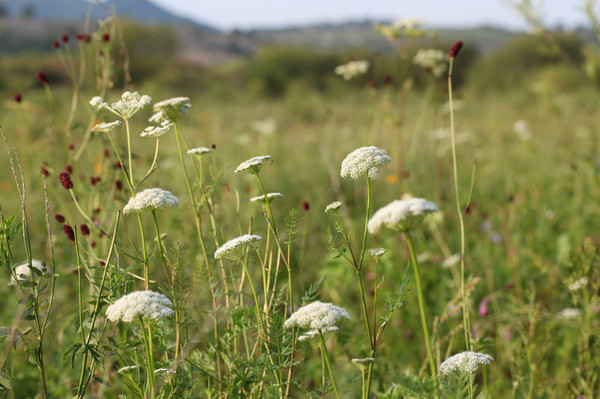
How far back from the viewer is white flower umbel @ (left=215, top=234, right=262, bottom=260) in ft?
4.08

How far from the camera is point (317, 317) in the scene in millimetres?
1123

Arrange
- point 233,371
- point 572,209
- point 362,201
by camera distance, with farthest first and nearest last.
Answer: point 362,201 < point 572,209 < point 233,371

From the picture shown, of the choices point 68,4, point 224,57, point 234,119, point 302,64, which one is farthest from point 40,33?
point 68,4

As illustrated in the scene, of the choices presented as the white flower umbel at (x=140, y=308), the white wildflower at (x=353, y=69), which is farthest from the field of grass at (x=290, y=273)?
the white wildflower at (x=353, y=69)

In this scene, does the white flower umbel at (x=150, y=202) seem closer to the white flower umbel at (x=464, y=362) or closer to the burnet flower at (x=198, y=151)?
the burnet flower at (x=198, y=151)

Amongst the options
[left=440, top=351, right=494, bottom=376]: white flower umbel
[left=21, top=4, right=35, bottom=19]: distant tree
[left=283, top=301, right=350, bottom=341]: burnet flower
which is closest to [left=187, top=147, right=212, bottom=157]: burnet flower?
[left=283, top=301, right=350, bottom=341]: burnet flower

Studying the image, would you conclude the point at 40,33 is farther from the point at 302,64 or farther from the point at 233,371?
the point at 233,371

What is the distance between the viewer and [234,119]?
12453mm

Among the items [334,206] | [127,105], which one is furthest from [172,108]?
[334,206]

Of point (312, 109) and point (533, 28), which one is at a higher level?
point (533, 28)

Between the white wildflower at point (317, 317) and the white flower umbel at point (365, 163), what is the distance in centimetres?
30

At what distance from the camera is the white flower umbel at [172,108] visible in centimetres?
147

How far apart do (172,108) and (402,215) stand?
804 millimetres

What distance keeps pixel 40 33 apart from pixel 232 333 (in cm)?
7014
